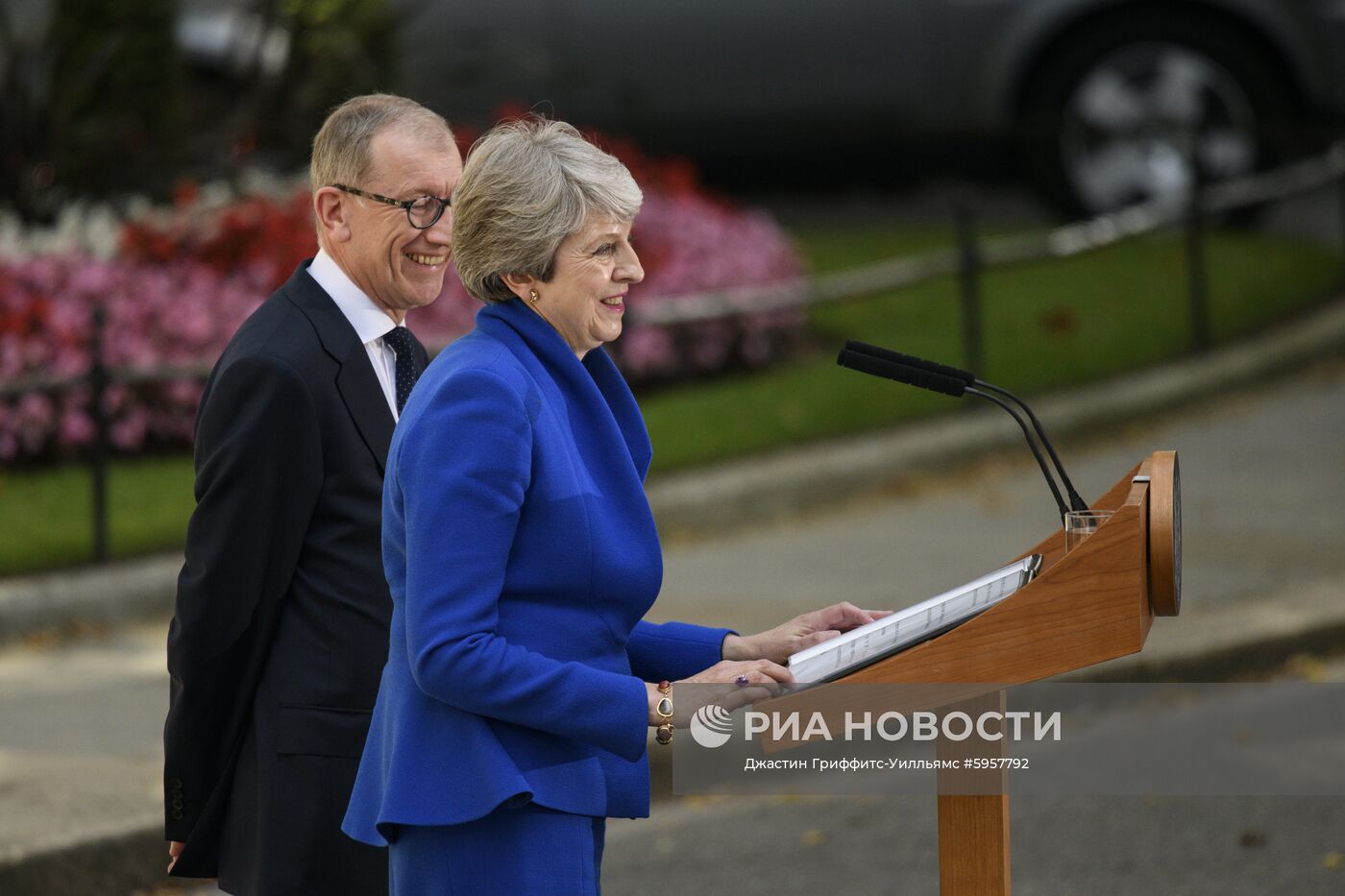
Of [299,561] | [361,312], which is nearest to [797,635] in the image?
[299,561]

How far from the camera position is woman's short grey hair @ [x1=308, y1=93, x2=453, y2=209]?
3.34m

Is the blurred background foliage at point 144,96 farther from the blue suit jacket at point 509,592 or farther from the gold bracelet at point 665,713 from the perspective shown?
the gold bracelet at point 665,713

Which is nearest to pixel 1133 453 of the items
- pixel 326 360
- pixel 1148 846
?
pixel 1148 846

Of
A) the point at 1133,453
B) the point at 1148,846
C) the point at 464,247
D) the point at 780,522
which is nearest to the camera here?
the point at 464,247

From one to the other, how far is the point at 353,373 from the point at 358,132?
0.42 meters

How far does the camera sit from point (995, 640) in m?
2.59

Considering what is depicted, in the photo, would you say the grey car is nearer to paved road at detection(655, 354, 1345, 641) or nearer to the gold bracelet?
paved road at detection(655, 354, 1345, 641)

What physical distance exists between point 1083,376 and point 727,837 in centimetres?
519

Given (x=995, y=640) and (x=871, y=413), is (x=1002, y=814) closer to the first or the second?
(x=995, y=640)

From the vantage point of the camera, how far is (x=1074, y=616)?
2553mm

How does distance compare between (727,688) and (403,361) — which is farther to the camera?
(403,361)

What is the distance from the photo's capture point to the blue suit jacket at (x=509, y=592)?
258 cm

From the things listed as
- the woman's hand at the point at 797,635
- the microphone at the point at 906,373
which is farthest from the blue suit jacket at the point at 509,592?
the microphone at the point at 906,373

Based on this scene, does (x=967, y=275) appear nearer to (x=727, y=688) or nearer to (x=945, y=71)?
(x=945, y=71)
